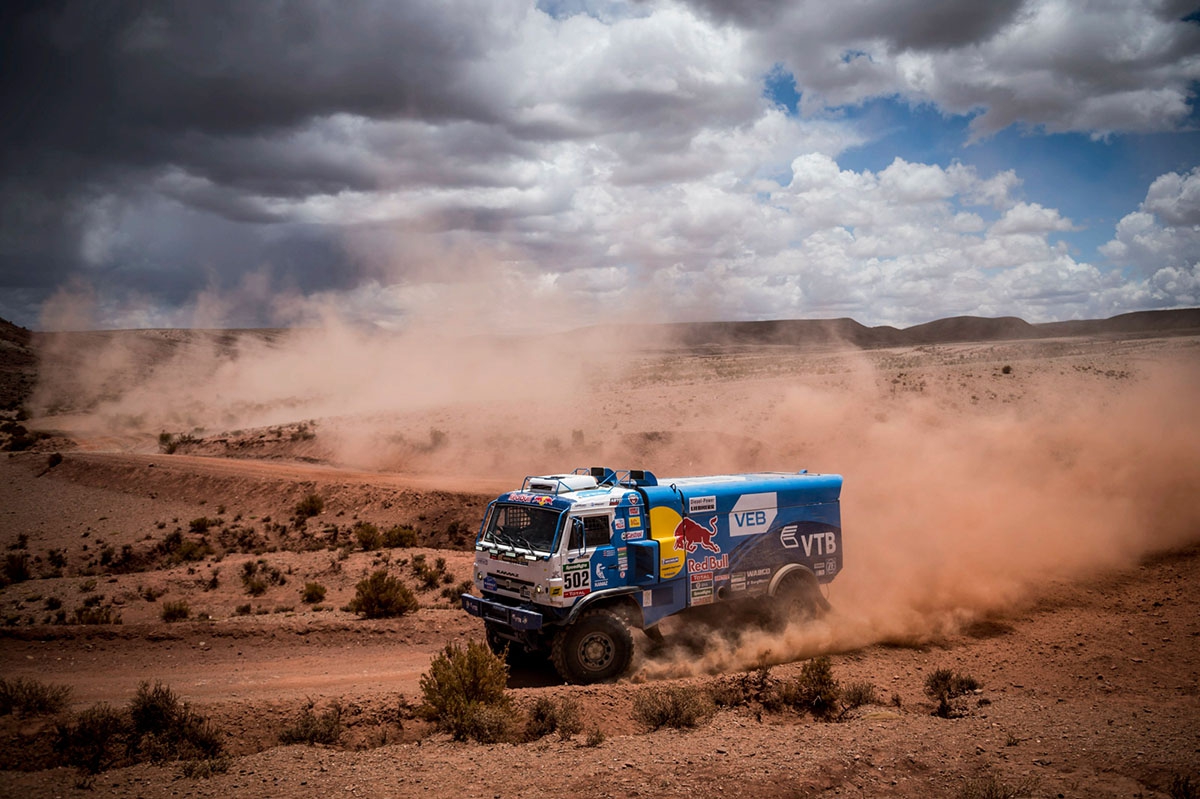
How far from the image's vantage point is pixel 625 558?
1137 centimetres

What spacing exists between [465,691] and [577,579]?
2.31 metres

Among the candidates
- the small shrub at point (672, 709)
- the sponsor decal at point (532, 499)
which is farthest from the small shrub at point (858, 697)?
the sponsor decal at point (532, 499)

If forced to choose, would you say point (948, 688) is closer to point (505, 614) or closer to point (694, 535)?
point (694, 535)

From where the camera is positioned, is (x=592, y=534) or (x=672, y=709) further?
(x=592, y=534)

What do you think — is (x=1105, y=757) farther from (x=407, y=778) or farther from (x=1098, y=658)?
(x=407, y=778)

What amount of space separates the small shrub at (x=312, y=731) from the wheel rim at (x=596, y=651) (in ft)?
11.8

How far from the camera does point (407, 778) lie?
7340 millimetres

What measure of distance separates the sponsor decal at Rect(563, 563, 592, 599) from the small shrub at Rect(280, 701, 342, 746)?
3508 mm

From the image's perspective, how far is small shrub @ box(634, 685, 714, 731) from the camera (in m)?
8.98

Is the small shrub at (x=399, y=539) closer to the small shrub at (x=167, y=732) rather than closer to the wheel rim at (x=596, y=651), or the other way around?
the wheel rim at (x=596, y=651)

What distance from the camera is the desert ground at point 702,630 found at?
7.59 meters

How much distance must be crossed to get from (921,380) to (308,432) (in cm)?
4114

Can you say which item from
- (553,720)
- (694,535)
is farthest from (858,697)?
(553,720)

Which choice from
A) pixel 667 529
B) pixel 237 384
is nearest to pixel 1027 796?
pixel 667 529
